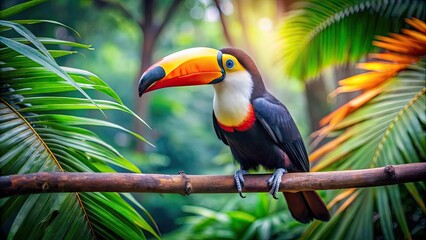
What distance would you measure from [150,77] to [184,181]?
1.41 feet

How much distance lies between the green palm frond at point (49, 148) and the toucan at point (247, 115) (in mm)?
342

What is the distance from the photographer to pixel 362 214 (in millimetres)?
2199

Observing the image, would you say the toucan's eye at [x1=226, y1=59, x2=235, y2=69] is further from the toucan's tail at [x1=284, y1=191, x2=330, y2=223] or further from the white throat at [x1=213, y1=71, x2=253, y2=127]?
the toucan's tail at [x1=284, y1=191, x2=330, y2=223]

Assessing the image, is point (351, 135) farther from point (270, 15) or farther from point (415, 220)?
point (270, 15)

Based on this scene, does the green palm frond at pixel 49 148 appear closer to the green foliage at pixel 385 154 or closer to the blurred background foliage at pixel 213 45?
the blurred background foliage at pixel 213 45

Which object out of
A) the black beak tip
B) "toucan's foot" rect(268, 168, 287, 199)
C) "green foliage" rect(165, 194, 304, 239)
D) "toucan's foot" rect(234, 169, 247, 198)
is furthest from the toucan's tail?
"green foliage" rect(165, 194, 304, 239)

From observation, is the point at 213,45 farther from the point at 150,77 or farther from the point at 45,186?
the point at 45,186

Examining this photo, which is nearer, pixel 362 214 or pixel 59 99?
pixel 59 99

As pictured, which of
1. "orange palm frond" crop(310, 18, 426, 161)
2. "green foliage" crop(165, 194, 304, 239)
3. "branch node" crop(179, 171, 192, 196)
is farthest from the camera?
"green foliage" crop(165, 194, 304, 239)

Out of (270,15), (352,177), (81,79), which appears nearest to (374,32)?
(352,177)

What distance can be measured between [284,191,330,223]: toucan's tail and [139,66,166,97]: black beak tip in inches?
36.0

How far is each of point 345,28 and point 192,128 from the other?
4.48 m

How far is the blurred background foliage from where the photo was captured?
317cm

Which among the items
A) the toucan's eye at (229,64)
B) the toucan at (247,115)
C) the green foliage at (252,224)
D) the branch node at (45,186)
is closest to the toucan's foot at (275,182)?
the toucan at (247,115)
